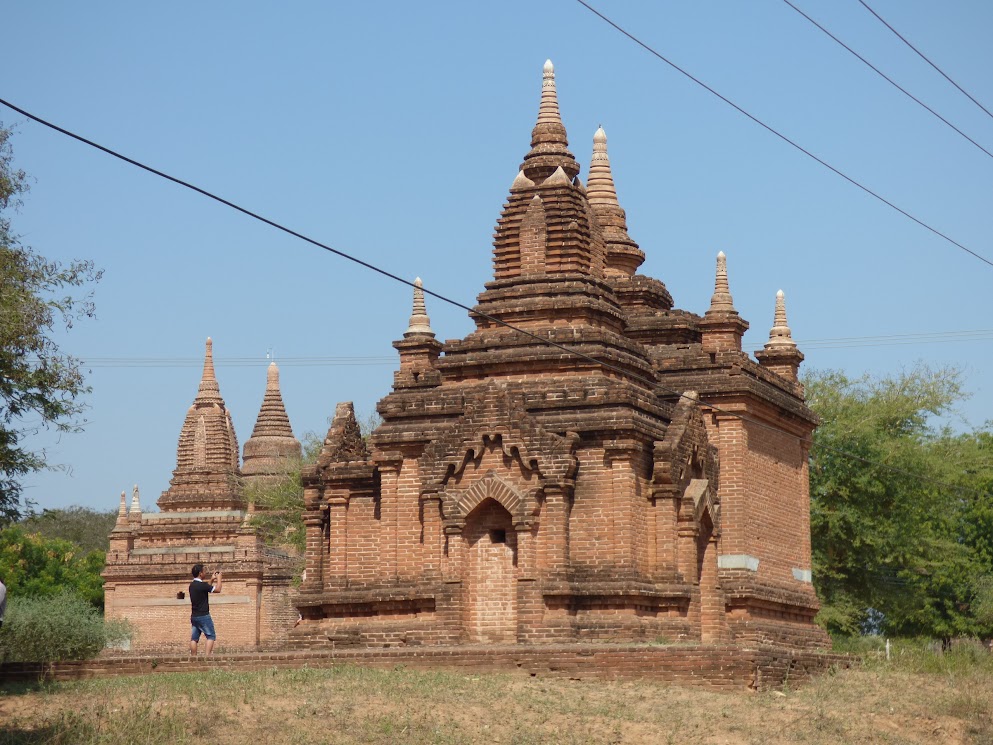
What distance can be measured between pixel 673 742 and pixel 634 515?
753 cm

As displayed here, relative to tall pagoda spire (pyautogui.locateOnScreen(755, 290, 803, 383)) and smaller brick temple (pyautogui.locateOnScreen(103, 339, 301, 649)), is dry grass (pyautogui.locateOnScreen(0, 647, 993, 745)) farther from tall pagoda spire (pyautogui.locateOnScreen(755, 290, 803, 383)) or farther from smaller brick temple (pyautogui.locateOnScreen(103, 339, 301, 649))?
smaller brick temple (pyautogui.locateOnScreen(103, 339, 301, 649))

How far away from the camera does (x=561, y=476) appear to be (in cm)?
2825

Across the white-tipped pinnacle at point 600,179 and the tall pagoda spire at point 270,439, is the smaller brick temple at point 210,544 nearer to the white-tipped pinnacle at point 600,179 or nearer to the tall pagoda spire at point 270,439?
the tall pagoda spire at point 270,439

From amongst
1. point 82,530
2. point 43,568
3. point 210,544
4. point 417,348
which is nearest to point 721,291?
point 417,348

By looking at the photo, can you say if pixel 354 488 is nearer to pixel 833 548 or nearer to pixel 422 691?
pixel 422 691

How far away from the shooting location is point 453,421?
30.1m

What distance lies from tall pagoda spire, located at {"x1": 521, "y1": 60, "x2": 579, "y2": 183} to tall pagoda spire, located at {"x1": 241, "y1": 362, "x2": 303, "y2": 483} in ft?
91.0

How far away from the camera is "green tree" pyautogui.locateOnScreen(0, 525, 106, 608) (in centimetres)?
5791

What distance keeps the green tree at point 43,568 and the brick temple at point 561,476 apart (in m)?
27.6

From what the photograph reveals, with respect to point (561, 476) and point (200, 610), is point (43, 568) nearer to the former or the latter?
point (200, 610)

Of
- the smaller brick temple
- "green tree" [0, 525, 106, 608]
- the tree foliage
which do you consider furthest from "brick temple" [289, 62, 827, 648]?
"green tree" [0, 525, 106, 608]

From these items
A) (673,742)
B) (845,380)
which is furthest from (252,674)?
(845,380)

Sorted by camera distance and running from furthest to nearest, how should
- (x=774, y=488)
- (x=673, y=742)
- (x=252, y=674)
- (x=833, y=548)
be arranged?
(x=833, y=548)
(x=774, y=488)
(x=252, y=674)
(x=673, y=742)

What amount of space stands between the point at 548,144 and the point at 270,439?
30.5 m
